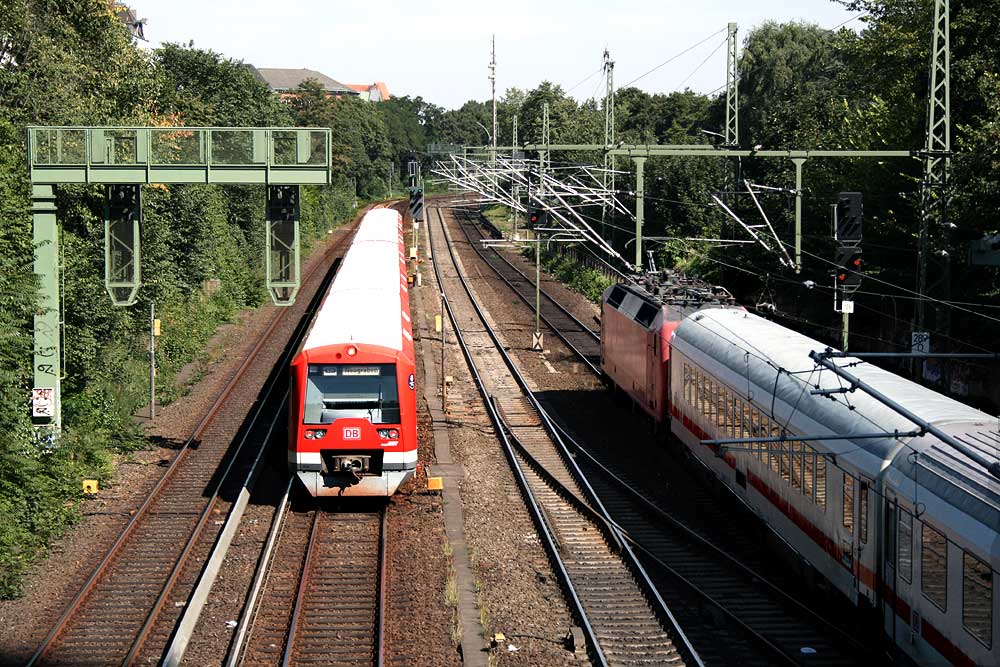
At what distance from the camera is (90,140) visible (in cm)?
1894

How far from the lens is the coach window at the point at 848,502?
11.6 meters

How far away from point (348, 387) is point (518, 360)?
15.9 meters

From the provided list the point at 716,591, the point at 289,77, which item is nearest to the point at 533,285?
the point at 716,591

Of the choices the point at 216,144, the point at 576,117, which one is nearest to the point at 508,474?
the point at 216,144

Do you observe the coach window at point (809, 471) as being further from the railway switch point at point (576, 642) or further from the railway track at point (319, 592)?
the railway track at point (319, 592)

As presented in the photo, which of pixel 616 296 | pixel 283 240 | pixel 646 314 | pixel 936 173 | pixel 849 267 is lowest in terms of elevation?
pixel 646 314

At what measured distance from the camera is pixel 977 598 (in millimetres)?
8812

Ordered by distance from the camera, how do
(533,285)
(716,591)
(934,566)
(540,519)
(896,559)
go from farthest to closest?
1. (533,285)
2. (540,519)
3. (716,591)
4. (896,559)
5. (934,566)

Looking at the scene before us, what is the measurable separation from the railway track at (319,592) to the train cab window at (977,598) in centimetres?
573

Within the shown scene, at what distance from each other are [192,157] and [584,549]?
985 cm

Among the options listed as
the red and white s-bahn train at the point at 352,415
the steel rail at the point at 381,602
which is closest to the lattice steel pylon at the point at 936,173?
the red and white s-bahn train at the point at 352,415

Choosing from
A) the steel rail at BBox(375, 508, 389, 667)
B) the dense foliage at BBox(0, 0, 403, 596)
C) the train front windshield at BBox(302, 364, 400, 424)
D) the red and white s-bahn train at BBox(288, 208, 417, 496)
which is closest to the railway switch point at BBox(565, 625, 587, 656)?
the steel rail at BBox(375, 508, 389, 667)

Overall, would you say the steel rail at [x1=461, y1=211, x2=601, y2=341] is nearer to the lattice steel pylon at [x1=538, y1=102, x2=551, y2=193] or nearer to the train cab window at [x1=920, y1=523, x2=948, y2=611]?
the lattice steel pylon at [x1=538, y1=102, x2=551, y2=193]

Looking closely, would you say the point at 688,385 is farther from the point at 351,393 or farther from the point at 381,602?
the point at 381,602
